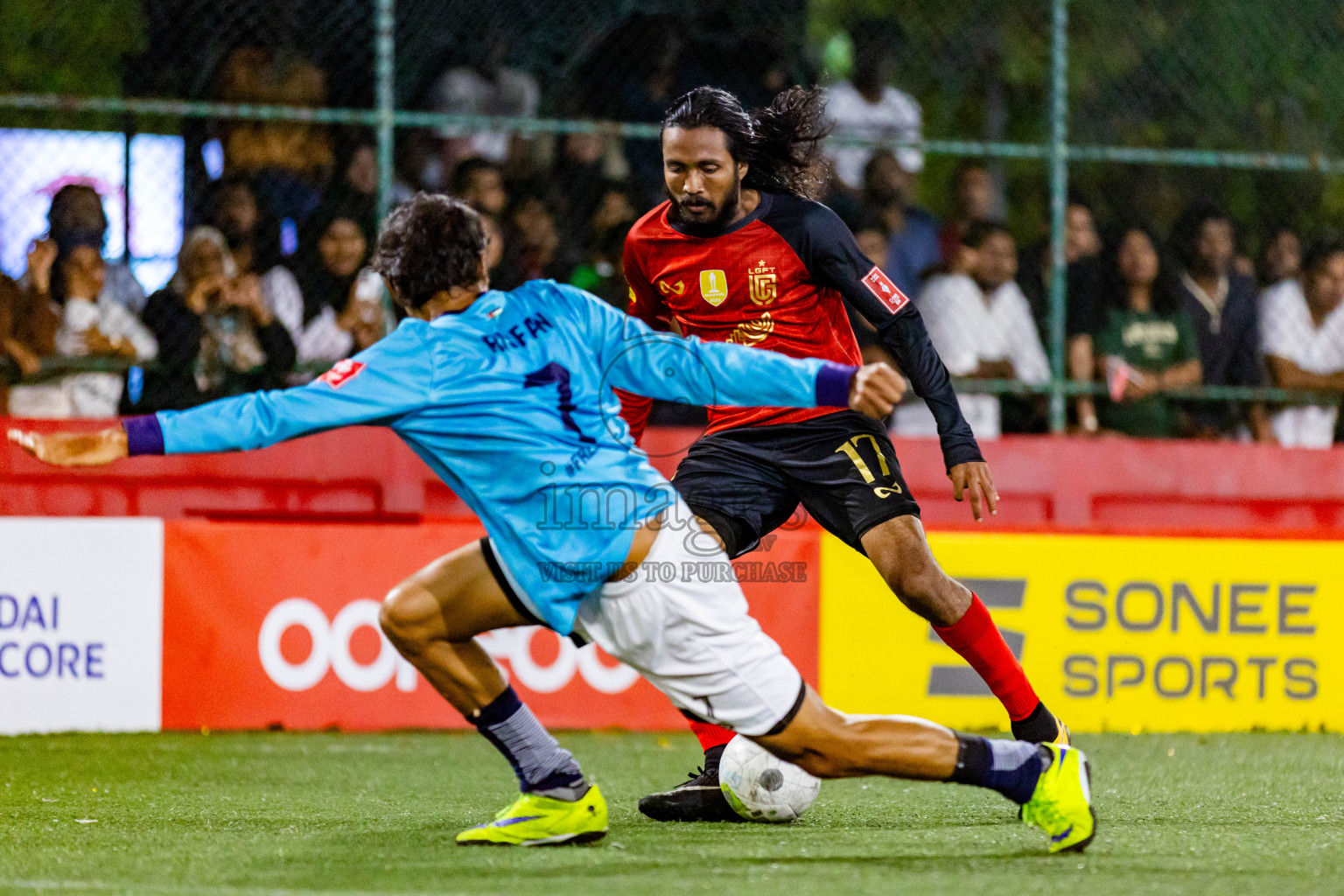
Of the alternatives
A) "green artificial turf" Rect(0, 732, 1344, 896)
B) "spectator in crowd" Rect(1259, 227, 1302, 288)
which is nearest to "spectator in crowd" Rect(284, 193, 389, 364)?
"green artificial turf" Rect(0, 732, 1344, 896)

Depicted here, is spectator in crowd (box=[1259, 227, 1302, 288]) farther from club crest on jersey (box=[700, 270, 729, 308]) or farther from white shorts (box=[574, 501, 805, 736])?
white shorts (box=[574, 501, 805, 736])

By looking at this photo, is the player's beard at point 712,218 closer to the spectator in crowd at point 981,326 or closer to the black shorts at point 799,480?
the black shorts at point 799,480

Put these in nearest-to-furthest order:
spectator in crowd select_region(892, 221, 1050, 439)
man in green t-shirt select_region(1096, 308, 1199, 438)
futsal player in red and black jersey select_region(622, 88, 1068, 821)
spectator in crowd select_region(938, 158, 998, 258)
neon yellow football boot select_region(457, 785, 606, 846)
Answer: neon yellow football boot select_region(457, 785, 606, 846)
futsal player in red and black jersey select_region(622, 88, 1068, 821)
spectator in crowd select_region(892, 221, 1050, 439)
man in green t-shirt select_region(1096, 308, 1199, 438)
spectator in crowd select_region(938, 158, 998, 258)

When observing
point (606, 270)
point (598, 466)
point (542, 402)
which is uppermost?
point (606, 270)

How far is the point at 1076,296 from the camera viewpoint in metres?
8.89

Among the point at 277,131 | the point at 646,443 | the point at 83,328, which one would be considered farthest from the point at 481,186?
the point at 83,328

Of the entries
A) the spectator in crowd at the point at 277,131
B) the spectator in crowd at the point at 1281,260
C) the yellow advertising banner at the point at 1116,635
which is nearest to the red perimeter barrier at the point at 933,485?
the yellow advertising banner at the point at 1116,635

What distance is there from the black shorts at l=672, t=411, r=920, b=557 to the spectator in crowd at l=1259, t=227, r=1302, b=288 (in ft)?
15.9

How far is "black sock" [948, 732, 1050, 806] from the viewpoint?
412 centimetres

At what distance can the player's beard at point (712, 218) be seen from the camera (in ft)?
17.0

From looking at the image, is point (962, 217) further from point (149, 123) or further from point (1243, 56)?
point (149, 123)

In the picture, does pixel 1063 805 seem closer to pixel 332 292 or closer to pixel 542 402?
pixel 542 402

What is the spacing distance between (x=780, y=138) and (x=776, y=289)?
1.72ft

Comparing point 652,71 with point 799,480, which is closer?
point 799,480
